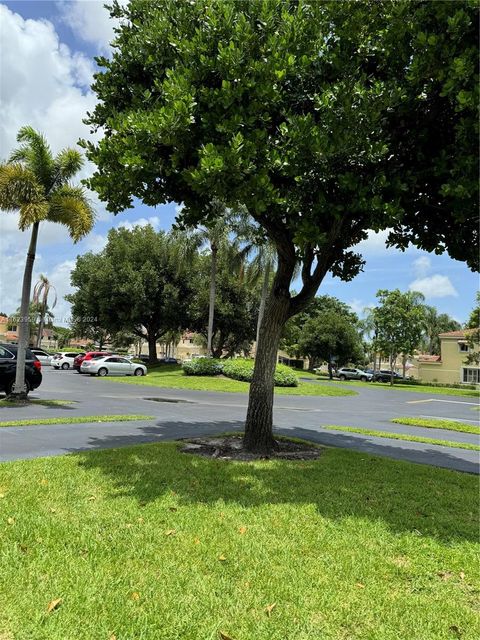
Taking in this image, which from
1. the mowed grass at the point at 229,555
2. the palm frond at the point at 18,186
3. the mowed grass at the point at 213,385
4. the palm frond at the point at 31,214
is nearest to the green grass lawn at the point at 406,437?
the mowed grass at the point at 229,555

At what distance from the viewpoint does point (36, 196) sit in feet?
44.5

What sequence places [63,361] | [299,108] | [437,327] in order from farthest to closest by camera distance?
[437,327], [63,361], [299,108]

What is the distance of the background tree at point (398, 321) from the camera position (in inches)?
1687

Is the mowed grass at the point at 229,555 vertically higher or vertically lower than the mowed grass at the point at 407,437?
higher

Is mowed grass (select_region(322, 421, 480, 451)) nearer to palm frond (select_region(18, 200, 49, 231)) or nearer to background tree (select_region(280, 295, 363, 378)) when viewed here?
palm frond (select_region(18, 200, 49, 231))

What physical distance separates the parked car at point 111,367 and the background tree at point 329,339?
25.1 m

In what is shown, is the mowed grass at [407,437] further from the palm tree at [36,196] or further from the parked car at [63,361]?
the parked car at [63,361]

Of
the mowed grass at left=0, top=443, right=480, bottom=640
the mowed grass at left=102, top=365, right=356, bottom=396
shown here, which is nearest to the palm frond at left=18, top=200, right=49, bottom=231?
the mowed grass at left=0, top=443, right=480, bottom=640

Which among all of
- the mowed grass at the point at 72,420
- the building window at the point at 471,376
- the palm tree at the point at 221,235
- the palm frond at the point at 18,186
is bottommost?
the mowed grass at the point at 72,420

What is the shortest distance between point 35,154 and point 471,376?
160 feet

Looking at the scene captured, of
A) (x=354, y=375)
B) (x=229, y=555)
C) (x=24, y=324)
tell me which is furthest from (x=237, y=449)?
(x=354, y=375)

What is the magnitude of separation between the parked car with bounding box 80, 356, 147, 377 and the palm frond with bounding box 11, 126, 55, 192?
18655 millimetres

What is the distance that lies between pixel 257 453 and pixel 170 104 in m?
5.22

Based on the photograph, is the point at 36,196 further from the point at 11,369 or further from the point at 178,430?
the point at 178,430
